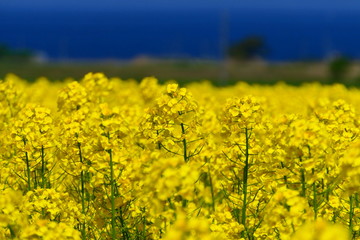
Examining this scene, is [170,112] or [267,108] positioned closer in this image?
[170,112]

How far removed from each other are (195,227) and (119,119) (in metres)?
2.32

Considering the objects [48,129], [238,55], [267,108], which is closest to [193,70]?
[238,55]

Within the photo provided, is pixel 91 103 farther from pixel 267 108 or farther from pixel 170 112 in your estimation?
pixel 170 112

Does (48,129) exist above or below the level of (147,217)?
above

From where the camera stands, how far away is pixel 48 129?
20.0 ft

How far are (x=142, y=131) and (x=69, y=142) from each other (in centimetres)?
49

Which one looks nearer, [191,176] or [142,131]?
[191,176]

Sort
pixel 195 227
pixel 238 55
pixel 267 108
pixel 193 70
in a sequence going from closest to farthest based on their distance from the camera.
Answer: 1. pixel 195 227
2. pixel 267 108
3. pixel 193 70
4. pixel 238 55

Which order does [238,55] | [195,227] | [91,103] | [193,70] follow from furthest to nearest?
[238,55] < [193,70] < [91,103] < [195,227]

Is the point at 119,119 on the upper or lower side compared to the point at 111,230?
upper

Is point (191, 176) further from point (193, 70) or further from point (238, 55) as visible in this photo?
point (238, 55)

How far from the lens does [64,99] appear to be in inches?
310

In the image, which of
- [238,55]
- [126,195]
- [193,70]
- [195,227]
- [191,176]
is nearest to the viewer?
[195,227]

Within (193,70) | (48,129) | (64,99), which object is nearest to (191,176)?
(48,129)
